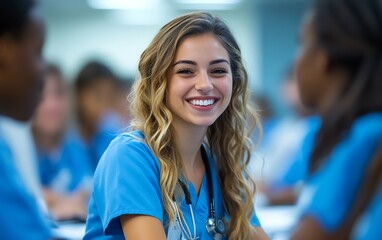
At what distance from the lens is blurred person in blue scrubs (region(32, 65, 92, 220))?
11.4 feet

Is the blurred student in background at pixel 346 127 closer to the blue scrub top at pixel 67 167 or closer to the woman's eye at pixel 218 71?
the woman's eye at pixel 218 71

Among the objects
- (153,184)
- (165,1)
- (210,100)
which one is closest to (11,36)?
(153,184)

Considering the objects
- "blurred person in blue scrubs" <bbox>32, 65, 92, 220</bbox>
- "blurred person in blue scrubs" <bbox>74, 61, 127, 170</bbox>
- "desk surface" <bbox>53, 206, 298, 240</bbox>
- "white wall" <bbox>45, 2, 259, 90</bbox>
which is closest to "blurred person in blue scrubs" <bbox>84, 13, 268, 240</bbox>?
"desk surface" <bbox>53, 206, 298, 240</bbox>

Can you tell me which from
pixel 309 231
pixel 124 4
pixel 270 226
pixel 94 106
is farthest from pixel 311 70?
pixel 124 4

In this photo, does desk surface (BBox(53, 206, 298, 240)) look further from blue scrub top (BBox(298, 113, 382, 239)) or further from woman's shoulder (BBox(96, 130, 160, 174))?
blue scrub top (BBox(298, 113, 382, 239))

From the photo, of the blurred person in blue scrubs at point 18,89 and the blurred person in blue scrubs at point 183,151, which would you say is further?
the blurred person in blue scrubs at point 183,151

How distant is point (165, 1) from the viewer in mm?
7660

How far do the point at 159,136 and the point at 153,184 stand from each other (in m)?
0.15

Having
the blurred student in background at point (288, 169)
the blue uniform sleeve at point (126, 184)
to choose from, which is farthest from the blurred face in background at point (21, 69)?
the blurred student in background at point (288, 169)

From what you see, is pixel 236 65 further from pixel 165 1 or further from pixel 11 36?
pixel 165 1

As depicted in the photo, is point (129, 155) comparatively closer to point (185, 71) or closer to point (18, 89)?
point (185, 71)

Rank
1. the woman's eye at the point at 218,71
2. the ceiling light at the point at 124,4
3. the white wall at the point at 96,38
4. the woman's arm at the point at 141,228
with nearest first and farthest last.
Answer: the woman's arm at the point at 141,228 < the woman's eye at the point at 218,71 < the ceiling light at the point at 124,4 < the white wall at the point at 96,38

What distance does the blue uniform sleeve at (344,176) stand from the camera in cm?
110

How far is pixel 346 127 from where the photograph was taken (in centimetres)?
113
